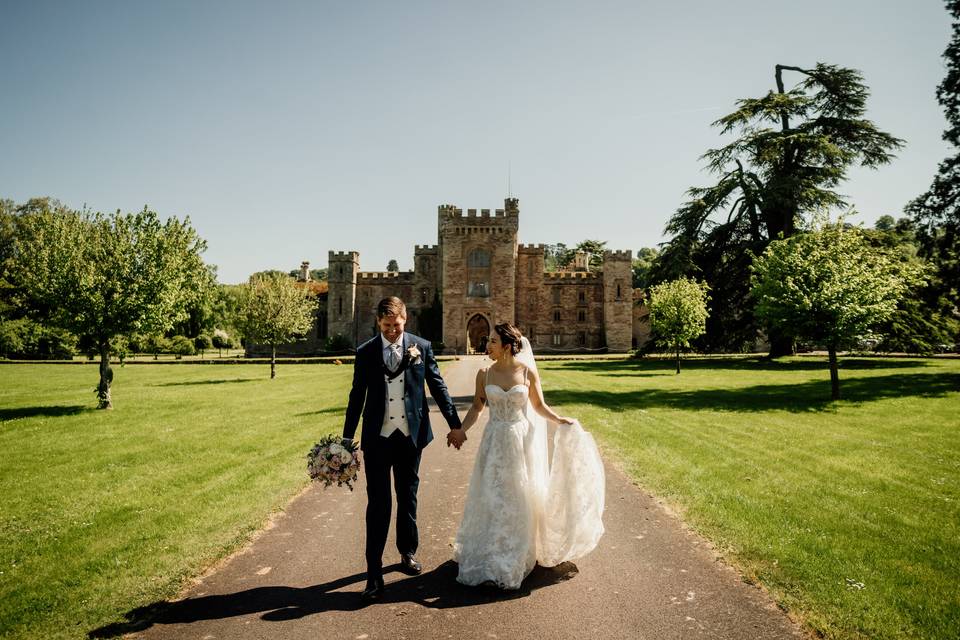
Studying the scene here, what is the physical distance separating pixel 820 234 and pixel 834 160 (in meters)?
19.7

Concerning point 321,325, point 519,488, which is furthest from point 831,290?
point 321,325

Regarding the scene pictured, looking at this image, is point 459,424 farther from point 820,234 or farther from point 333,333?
point 333,333

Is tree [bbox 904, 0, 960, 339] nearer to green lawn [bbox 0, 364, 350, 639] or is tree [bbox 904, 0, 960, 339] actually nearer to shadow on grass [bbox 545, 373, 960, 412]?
shadow on grass [bbox 545, 373, 960, 412]

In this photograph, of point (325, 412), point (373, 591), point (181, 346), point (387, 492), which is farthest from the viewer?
point (181, 346)

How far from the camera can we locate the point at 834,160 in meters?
32.4

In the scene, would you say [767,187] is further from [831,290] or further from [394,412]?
[394,412]

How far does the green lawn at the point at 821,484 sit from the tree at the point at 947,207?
597 cm

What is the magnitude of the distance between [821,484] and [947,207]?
20.5 m

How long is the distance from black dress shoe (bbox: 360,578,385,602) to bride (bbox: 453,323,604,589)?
2.32ft

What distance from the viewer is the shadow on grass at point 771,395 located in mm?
15812

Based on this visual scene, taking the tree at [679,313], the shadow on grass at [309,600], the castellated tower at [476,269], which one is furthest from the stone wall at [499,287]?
the shadow on grass at [309,600]

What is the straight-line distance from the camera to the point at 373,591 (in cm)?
434

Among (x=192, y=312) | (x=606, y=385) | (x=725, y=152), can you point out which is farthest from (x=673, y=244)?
(x=192, y=312)

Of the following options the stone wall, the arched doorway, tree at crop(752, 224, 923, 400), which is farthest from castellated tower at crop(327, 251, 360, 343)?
tree at crop(752, 224, 923, 400)
